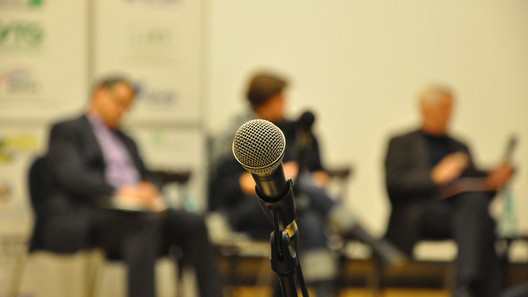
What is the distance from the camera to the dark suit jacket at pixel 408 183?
10.8ft

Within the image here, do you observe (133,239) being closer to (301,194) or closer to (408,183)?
(301,194)

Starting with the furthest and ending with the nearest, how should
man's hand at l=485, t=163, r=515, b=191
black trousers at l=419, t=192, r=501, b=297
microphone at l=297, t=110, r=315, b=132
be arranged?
man's hand at l=485, t=163, r=515, b=191
black trousers at l=419, t=192, r=501, b=297
microphone at l=297, t=110, r=315, b=132

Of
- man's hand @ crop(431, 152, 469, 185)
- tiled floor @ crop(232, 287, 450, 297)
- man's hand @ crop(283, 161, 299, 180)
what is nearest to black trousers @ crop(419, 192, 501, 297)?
man's hand @ crop(431, 152, 469, 185)

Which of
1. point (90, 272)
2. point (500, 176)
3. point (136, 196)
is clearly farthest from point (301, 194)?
point (90, 272)

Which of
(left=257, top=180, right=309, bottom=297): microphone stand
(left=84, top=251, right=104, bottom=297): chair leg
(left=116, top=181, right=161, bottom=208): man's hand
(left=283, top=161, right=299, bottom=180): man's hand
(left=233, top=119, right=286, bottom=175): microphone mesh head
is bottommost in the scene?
(left=84, top=251, right=104, bottom=297): chair leg

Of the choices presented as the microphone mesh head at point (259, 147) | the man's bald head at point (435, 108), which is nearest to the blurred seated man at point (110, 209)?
the man's bald head at point (435, 108)

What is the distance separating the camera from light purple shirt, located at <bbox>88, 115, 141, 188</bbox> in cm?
311

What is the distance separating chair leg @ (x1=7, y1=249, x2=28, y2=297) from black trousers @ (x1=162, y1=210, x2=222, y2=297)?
2.68ft

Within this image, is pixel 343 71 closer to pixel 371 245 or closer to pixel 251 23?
pixel 251 23

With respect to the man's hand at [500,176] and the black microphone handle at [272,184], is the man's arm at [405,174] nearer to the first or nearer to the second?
the man's hand at [500,176]

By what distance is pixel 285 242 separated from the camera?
96 centimetres

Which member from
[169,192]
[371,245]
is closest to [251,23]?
[169,192]

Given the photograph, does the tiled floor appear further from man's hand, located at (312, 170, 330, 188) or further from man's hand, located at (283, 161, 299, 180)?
man's hand, located at (283, 161, 299, 180)

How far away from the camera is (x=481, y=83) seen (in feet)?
15.2
